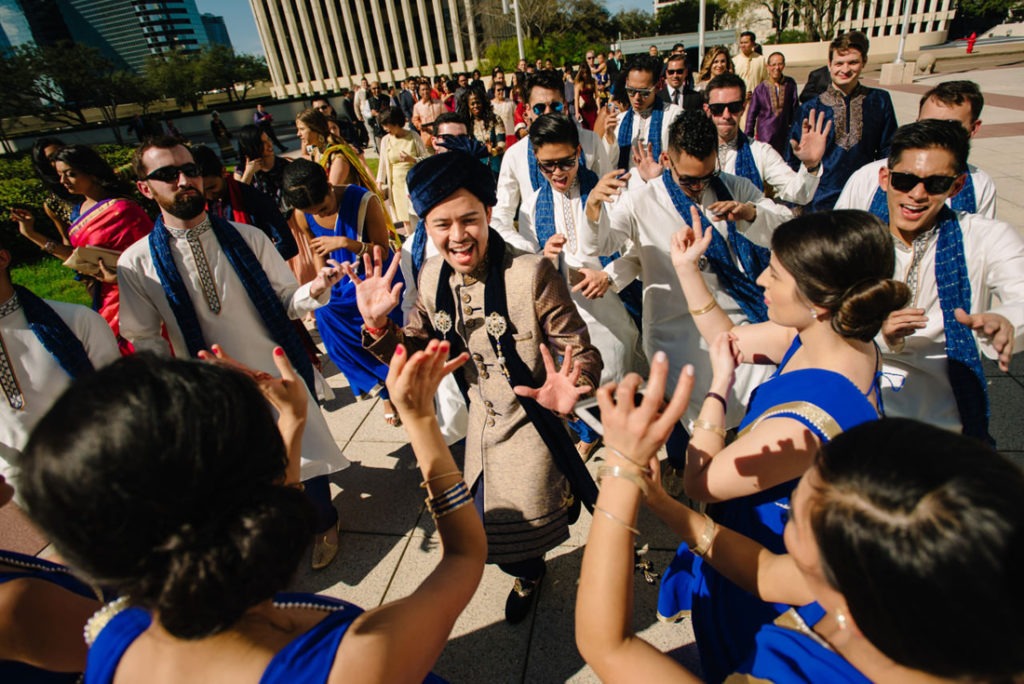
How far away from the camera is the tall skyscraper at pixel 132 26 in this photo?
122500mm

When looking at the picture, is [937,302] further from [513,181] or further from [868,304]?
[513,181]

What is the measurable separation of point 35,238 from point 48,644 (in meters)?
3.35

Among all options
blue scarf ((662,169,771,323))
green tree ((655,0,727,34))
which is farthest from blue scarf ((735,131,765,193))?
green tree ((655,0,727,34))

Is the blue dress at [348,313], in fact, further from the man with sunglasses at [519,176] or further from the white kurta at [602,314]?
the white kurta at [602,314]

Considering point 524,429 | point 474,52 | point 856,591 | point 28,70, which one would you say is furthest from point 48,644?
point 474,52

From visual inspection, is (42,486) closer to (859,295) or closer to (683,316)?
(859,295)

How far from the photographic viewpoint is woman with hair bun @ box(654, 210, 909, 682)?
1.34m

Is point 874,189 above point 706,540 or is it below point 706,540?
above

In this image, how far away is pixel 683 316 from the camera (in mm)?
2830

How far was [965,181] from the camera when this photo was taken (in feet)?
8.71


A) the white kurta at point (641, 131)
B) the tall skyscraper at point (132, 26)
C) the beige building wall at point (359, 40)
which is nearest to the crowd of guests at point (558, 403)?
the white kurta at point (641, 131)

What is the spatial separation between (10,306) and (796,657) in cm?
287

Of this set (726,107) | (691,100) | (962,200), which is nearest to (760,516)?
(962,200)

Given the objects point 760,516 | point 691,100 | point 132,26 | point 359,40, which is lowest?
point 760,516
